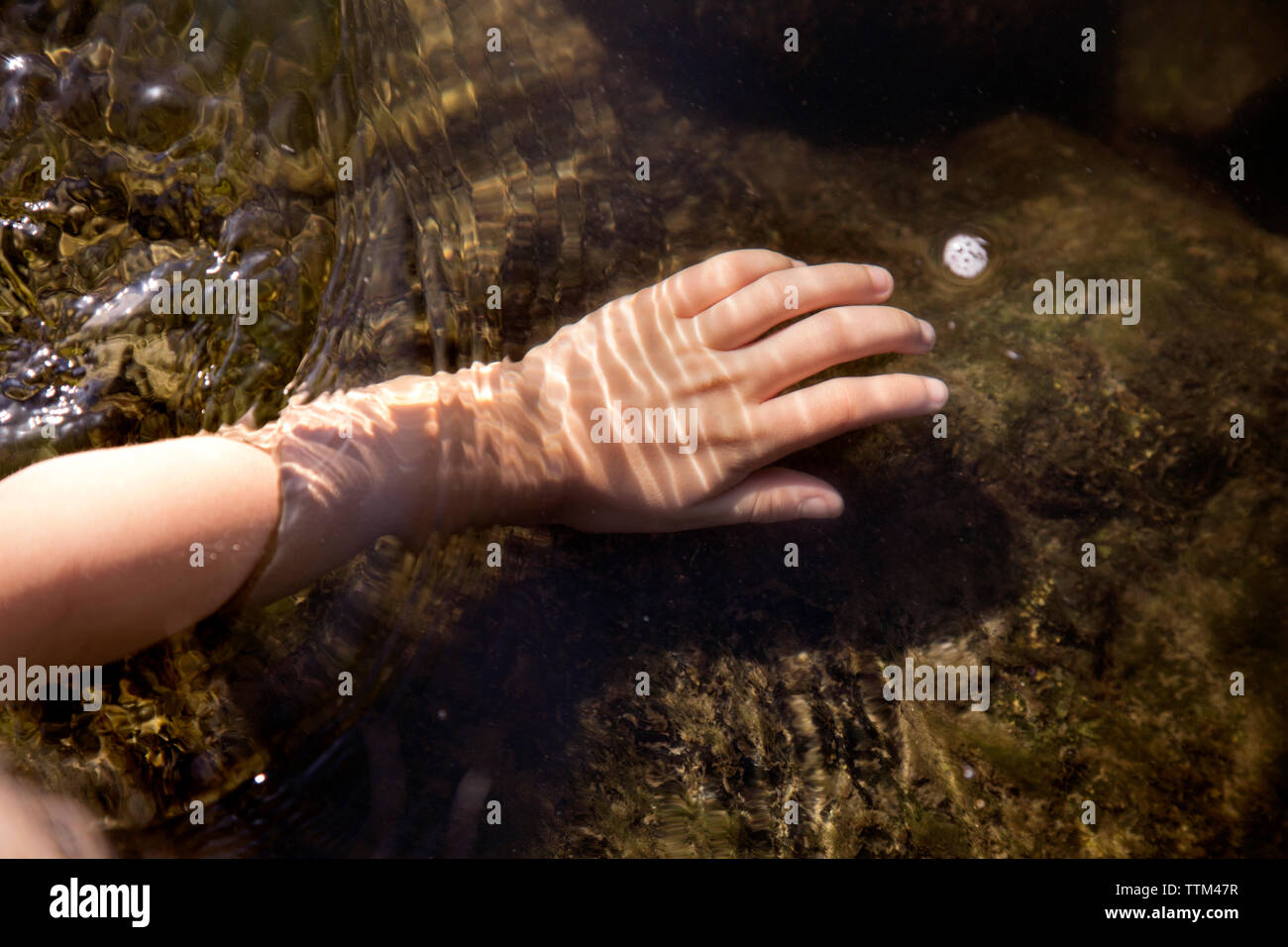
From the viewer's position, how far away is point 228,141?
2416 mm

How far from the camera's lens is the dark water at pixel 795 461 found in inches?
79.0

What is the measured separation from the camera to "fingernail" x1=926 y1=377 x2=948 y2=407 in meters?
2.16

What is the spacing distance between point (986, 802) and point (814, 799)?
41 cm

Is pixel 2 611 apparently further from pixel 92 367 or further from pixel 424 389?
pixel 424 389

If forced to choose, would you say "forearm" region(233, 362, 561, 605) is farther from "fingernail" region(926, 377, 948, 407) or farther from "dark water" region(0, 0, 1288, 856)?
"fingernail" region(926, 377, 948, 407)

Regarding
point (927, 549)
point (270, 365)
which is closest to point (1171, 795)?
point (927, 549)

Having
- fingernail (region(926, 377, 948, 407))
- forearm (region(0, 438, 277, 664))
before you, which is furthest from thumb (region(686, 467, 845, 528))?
forearm (region(0, 438, 277, 664))

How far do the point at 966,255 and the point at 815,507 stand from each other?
3.33 ft
